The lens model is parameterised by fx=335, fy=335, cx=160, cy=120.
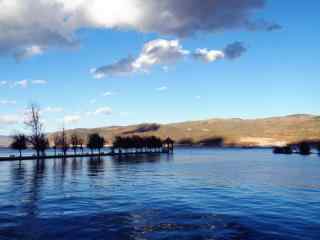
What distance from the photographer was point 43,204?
26.8 m

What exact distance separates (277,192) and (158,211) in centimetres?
1698

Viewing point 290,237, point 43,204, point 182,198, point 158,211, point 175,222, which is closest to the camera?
point 290,237

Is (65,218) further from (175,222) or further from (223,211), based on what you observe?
(223,211)

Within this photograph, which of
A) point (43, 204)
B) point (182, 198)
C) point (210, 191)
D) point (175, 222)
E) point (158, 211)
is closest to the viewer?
point (175, 222)

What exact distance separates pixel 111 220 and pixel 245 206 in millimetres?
11450

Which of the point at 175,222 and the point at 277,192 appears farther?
the point at 277,192

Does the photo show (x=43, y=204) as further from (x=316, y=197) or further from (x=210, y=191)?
(x=316, y=197)

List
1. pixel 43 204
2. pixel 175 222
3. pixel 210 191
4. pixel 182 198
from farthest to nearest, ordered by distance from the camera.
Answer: pixel 210 191 → pixel 182 198 → pixel 43 204 → pixel 175 222

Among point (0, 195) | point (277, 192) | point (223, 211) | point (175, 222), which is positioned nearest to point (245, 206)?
point (223, 211)

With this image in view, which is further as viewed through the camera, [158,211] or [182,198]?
[182,198]

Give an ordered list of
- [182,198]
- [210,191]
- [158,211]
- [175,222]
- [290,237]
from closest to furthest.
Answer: [290,237], [175,222], [158,211], [182,198], [210,191]

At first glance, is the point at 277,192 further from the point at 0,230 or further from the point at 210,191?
the point at 0,230

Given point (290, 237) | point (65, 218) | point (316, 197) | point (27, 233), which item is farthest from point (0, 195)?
point (316, 197)

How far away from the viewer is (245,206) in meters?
27.0
